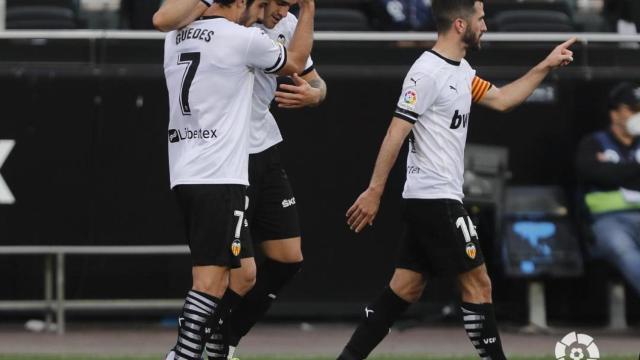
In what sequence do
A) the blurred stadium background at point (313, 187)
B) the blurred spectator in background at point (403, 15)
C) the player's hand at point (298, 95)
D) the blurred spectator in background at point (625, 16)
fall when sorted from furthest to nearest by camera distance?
the blurred spectator in background at point (403, 15), the blurred spectator in background at point (625, 16), the blurred stadium background at point (313, 187), the player's hand at point (298, 95)

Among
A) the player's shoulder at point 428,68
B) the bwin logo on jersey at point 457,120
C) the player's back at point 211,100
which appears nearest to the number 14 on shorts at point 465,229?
the bwin logo on jersey at point 457,120

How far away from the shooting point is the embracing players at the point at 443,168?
7477 mm

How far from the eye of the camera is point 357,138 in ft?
36.1

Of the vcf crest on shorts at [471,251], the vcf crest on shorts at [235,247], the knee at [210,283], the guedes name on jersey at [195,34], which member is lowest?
the knee at [210,283]

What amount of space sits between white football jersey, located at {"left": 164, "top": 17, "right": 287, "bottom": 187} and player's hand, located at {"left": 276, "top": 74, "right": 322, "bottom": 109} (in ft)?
1.07

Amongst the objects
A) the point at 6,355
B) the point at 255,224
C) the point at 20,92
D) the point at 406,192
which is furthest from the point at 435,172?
the point at 20,92

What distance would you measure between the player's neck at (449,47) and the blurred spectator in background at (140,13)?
13.2ft

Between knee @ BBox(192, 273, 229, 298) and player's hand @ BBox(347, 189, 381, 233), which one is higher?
player's hand @ BBox(347, 189, 381, 233)

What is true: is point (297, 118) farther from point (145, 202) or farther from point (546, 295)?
point (546, 295)

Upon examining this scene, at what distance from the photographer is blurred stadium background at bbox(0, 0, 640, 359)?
1074 cm

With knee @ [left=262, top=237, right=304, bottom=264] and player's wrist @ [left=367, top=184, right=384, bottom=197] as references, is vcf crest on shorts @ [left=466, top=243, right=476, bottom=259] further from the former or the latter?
knee @ [left=262, top=237, right=304, bottom=264]

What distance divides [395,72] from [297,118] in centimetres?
81

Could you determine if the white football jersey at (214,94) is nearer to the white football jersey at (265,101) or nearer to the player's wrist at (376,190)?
the player's wrist at (376,190)

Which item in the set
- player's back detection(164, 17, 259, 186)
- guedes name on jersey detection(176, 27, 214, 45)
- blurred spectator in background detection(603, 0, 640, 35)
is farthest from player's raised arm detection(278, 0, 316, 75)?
blurred spectator in background detection(603, 0, 640, 35)
